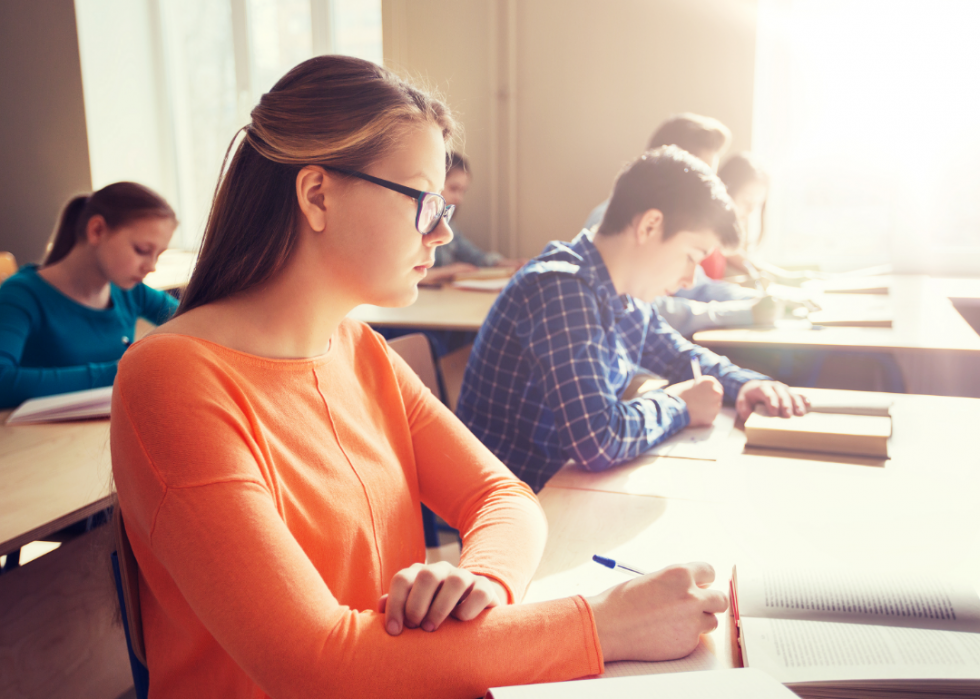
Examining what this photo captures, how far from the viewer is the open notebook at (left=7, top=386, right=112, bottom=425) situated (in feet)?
5.35

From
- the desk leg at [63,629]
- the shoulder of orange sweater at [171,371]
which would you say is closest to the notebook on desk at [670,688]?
the shoulder of orange sweater at [171,371]

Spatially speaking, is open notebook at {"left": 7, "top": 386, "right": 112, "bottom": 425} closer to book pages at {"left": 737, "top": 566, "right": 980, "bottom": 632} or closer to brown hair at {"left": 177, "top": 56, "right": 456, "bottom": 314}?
brown hair at {"left": 177, "top": 56, "right": 456, "bottom": 314}

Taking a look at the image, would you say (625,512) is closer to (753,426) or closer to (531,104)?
(753,426)

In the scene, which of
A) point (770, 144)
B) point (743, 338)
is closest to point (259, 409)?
point (743, 338)

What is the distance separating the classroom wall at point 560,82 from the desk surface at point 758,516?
3133 millimetres

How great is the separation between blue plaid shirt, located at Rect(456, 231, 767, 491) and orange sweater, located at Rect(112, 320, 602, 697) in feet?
1.41

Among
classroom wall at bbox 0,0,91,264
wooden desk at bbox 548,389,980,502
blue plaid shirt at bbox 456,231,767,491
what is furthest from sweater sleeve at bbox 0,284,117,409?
classroom wall at bbox 0,0,91,264

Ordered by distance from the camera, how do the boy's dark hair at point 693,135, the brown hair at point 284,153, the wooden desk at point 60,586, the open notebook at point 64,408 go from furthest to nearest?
the boy's dark hair at point 693,135 → the open notebook at point 64,408 → the wooden desk at point 60,586 → the brown hair at point 284,153

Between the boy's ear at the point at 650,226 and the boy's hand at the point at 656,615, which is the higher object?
the boy's ear at the point at 650,226

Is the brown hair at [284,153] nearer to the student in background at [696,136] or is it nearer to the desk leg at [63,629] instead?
the desk leg at [63,629]

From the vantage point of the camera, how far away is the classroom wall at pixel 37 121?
169 inches

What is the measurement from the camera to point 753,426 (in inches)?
54.3

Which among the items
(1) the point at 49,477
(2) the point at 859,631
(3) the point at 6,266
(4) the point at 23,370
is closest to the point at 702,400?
(2) the point at 859,631

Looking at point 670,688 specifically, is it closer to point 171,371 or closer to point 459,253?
point 171,371
